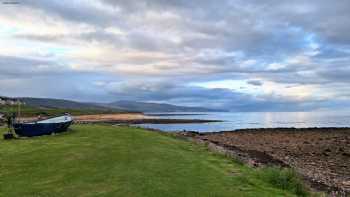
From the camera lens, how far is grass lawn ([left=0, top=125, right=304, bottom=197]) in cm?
1255

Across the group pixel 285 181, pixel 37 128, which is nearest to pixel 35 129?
pixel 37 128

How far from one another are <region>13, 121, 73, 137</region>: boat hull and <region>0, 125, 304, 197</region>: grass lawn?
29.1ft

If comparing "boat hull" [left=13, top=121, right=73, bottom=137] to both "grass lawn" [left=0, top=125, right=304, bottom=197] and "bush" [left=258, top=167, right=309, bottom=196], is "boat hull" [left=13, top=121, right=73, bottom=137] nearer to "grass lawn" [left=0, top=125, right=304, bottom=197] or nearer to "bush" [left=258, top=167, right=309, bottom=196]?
"grass lawn" [left=0, top=125, right=304, bottom=197]

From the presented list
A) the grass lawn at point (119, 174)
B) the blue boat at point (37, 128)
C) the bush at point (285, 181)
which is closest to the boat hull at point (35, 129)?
the blue boat at point (37, 128)

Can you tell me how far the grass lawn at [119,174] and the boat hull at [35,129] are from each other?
8.86 m

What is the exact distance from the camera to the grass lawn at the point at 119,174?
494 inches

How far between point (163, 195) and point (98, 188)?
2.22 metres

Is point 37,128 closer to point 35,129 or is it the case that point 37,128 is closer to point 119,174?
point 35,129

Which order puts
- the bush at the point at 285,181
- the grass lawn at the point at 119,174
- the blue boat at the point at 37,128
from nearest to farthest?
the grass lawn at the point at 119,174 → the bush at the point at 285,181 → the blue boat at the point at 37,128

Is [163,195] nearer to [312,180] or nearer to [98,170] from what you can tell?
[98,170]

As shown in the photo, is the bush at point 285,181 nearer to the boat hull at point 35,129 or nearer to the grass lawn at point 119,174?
the grass lawn at point 119,174

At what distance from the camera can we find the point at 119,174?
1481 centimetres

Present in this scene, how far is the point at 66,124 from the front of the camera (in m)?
33.8

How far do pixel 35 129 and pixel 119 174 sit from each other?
18.1 m
